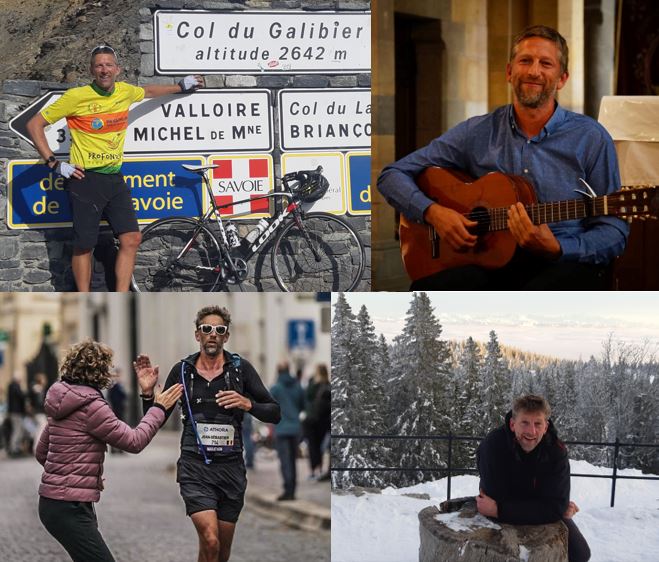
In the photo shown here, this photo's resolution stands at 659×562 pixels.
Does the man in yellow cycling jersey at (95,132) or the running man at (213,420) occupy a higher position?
the man in yellow cycling jersey at (95,132)

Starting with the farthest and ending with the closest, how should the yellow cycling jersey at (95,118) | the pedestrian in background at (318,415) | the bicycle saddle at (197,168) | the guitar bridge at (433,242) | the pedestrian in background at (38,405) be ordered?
the bicycle saddle at (197,168)
the yellow cycling jersey at (95,118)
the guitar bridge at (433,242)
the pedestrian in background at (318,415)
the pedestrian in background at (38,405)

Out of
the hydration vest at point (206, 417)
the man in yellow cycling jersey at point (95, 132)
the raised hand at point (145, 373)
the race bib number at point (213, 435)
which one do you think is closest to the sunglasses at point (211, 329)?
the hydration vest at point (206, 417)

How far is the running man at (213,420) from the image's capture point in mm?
5152

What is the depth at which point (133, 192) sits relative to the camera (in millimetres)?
5746

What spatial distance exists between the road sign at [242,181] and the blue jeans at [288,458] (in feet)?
3.70

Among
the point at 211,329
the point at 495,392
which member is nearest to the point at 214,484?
the point at 211,329

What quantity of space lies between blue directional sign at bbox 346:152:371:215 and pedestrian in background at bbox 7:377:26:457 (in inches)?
67.1

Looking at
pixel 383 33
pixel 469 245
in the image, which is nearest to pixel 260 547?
pixel 469 245

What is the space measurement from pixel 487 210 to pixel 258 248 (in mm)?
1106

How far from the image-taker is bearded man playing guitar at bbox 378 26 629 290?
5266 mm

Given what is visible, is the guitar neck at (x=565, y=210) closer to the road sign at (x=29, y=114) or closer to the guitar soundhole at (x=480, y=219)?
the guitar soundhole at (x=480, y=219)

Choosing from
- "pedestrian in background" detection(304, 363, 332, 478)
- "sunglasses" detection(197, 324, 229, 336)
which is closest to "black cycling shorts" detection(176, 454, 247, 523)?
"pedestrian in background" detection(304, 363, 332, 478)

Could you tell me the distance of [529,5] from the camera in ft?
27.7

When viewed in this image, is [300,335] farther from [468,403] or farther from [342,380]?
[468,403]
